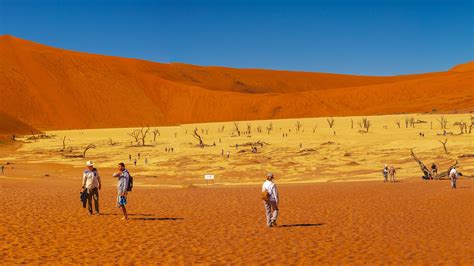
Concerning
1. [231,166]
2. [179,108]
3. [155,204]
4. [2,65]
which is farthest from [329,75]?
[155,204]

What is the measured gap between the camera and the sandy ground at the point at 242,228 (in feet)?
31.0

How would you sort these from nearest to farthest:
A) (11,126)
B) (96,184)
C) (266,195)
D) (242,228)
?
1. (266,195)
2. (242,228)
3. (96,184)
4. (11,126)

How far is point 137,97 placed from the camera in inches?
4065

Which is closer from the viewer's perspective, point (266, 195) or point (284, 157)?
point (266, 195)

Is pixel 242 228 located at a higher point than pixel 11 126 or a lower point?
lower

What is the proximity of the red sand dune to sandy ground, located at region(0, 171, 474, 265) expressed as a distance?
64.8 m

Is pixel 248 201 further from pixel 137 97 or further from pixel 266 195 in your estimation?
pixel 137 97

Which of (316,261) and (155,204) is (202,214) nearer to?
(155,204)

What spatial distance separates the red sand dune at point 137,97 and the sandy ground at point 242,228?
64.8 metres

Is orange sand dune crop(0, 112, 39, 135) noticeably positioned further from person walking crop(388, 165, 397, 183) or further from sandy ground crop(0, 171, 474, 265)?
person walking crop(388, 165, 397, 183)

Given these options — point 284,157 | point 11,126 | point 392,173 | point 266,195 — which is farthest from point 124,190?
point 11,126

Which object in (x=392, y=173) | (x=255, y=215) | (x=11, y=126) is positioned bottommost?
(x=255, y=215)

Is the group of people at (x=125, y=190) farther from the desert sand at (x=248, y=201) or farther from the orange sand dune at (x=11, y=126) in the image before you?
the orange sand dune at (x=11, y=126)

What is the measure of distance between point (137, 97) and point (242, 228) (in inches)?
3666
